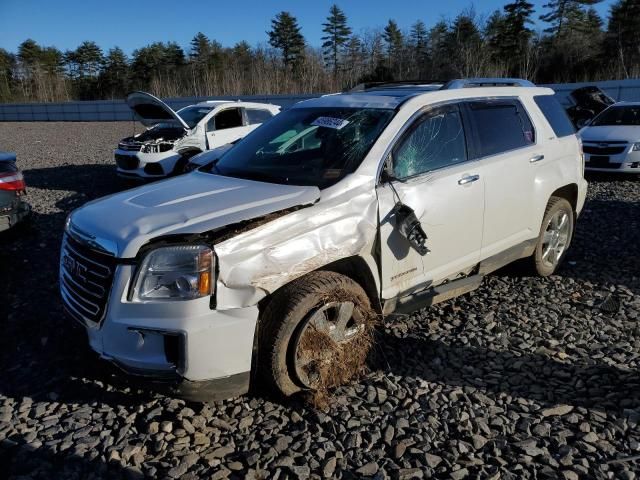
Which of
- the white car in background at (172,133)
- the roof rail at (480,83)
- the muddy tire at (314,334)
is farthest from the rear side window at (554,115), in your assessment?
the white car in background at (172,133)

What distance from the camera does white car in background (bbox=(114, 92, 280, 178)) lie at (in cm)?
993

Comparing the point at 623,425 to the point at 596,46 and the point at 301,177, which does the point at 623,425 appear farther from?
the point at 596,46

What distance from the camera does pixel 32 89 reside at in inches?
2051

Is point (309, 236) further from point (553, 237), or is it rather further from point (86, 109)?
point (86, 109)

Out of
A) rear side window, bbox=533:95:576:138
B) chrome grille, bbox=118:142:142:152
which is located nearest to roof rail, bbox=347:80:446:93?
rear side window, bbox=533:95:576:138

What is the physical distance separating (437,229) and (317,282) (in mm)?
1081

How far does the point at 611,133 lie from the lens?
10.1 m

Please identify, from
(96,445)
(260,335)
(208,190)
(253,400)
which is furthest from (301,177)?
(96,445)

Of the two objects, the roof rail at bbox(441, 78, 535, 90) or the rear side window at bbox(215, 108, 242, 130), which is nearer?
the roof rail at bbox(441, 78, 535, 90)

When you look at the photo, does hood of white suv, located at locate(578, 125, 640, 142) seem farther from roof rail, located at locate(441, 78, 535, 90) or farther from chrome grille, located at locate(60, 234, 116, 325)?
chrome grille, located at locate(60, 234, 116, 325)

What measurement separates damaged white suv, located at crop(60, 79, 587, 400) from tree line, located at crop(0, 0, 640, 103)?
74.8 feet

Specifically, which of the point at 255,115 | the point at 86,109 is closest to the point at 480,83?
the point at 255,115

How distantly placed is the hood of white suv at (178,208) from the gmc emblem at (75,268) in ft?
0.63

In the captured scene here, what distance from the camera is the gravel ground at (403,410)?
8.48 feet
